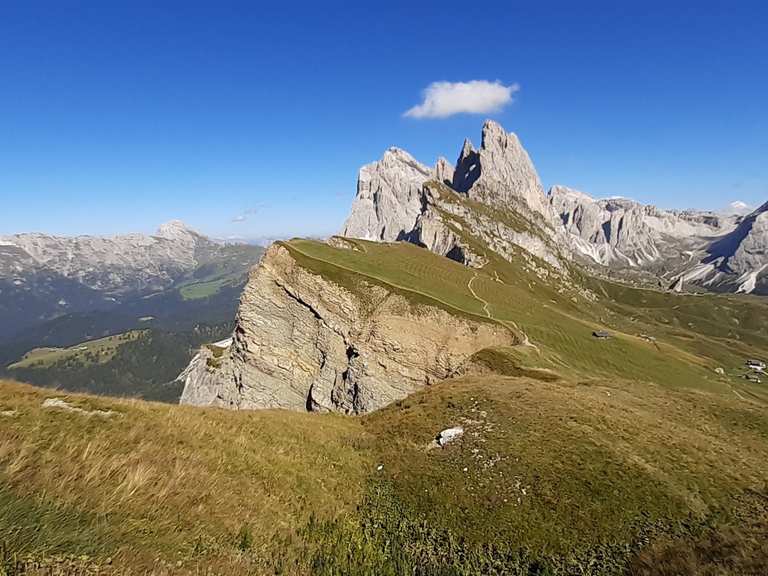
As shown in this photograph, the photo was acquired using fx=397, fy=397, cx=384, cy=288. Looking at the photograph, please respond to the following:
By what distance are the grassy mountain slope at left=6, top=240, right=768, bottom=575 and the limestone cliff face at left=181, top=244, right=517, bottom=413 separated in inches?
1574

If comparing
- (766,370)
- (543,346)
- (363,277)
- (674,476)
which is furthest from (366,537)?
(766,370)

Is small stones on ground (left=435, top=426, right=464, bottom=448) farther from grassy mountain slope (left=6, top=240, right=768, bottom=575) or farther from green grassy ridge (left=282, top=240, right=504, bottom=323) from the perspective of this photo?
green grassy ridge (left=282, top=240, right=504, bottom=323)

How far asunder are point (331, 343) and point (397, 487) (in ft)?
181

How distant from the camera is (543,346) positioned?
3088 inches

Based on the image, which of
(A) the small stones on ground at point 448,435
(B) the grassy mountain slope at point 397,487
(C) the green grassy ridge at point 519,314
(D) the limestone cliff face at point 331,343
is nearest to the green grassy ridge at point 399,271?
(C) the green grassy ridge at point 519,314

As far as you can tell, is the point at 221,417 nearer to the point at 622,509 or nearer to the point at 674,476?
the point at 622,509

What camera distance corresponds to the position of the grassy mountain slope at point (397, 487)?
920 cm

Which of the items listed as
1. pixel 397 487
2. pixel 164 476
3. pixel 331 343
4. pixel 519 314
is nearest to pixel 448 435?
pixel 397 487

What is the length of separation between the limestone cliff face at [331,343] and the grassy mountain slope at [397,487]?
131 feet

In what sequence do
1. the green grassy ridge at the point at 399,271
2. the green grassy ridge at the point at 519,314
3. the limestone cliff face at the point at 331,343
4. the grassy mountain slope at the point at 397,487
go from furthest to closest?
the green grassy ridge at the point at 519,314, the green grassy ridge at the point at 399,271, the limestone cliff face at the point at 331,343, the grassy mountain slope at the point at 397,487

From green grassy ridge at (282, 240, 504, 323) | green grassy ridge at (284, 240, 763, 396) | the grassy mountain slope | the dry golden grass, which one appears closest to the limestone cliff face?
green grassy ridge at (282, 240, 504, 323)

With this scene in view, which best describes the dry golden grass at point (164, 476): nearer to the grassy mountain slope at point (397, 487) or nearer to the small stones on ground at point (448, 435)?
the grassy mountain slope at point (397, 487)

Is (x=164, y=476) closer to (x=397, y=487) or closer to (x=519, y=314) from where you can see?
(x=397, y=487)

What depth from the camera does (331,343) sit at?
7225 cm
